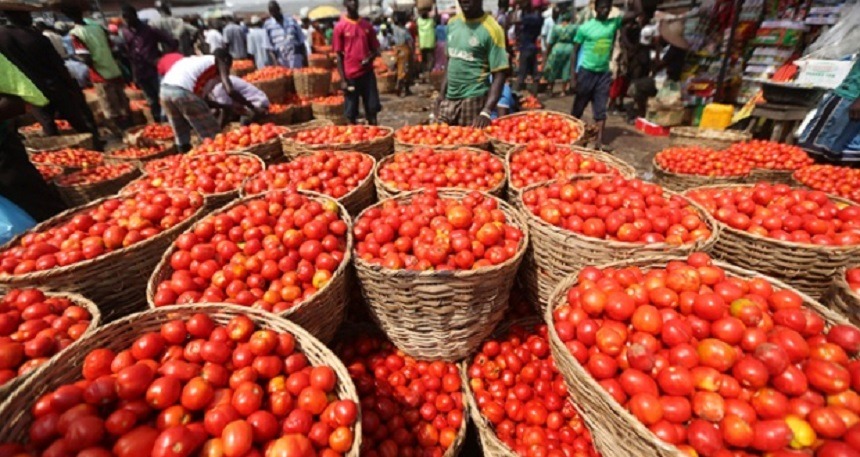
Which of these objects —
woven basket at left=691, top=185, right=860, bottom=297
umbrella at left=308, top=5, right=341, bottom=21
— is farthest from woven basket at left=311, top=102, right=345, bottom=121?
umbrella at left=308, top=5, right=341, bottom=21

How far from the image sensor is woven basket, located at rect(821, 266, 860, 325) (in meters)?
1.98

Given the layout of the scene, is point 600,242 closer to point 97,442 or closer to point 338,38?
point 97,442

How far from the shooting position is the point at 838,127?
5.41m

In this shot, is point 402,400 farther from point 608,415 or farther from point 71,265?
point 71,265

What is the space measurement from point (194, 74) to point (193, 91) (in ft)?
0.83

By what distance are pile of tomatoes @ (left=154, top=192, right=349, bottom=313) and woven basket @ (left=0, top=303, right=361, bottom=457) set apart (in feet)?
0.78

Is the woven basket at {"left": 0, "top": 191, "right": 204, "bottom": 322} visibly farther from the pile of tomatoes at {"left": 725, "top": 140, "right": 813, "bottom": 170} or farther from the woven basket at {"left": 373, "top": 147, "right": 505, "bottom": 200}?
the pile of tomatoes at {"left": 725, "top": 140, "right": 813, "bottom": 170}

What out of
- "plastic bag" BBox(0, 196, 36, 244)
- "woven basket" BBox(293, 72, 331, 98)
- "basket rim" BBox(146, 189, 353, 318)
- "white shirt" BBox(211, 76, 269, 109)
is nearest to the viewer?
"basket rim" BBox(146, 189, 353, 318)

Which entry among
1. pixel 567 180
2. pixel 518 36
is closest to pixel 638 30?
pixel 518 36

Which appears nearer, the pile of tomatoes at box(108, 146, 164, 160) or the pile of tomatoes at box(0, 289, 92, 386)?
the pile of tomatoes at box(0, 289, 92, 386)

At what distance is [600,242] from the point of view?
94.5 inches

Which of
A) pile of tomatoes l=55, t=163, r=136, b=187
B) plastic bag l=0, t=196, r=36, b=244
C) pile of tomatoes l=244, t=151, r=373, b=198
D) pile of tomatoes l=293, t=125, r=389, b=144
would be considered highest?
pile of tomatoes l=293, t=125, r=389, b=144

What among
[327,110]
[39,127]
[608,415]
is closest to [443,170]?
[608,415]

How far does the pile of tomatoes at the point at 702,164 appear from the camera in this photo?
5.06 m
